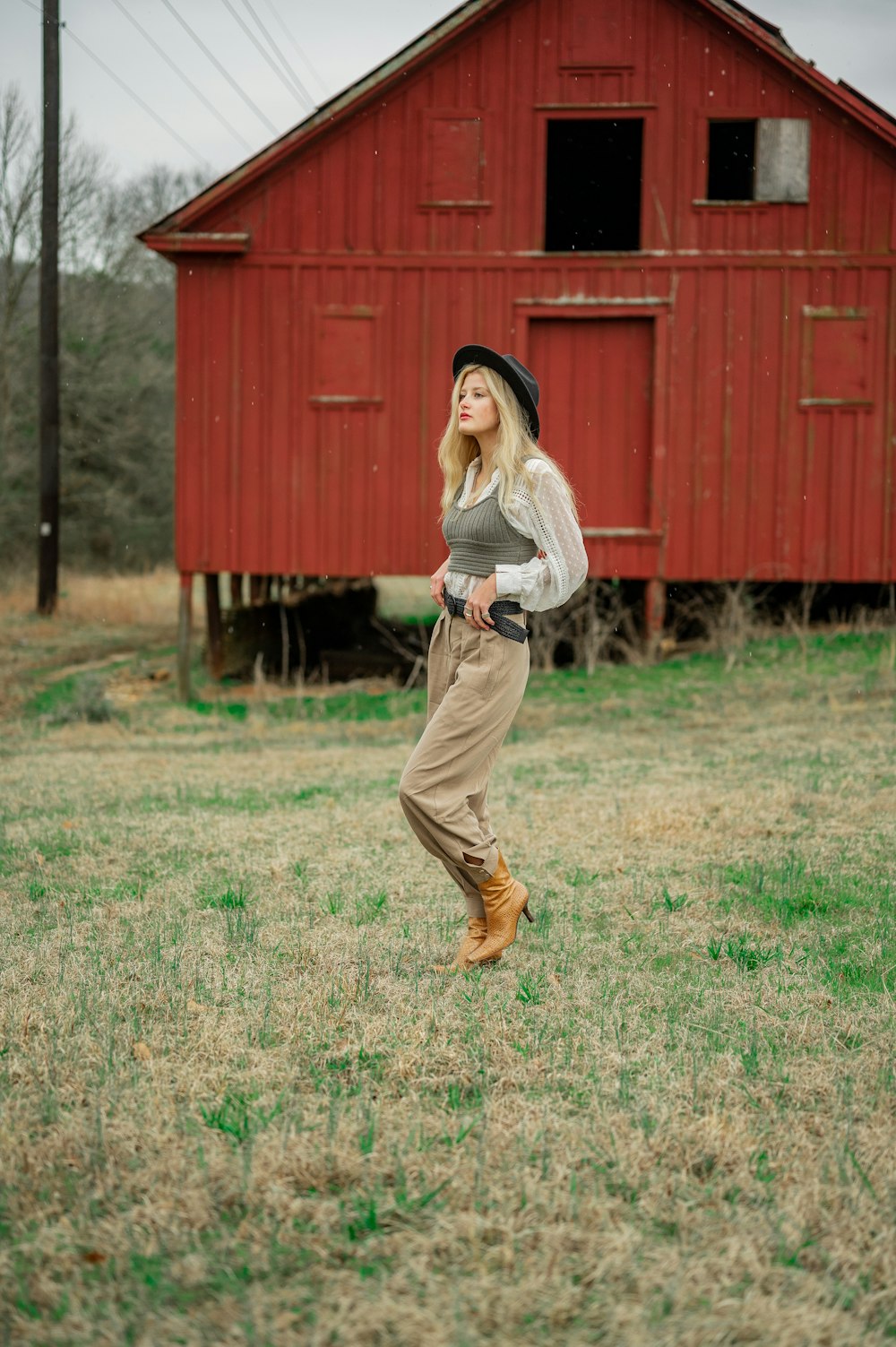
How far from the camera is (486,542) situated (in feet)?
14.2

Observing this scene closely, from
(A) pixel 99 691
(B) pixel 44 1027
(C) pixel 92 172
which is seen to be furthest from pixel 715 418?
(C) pixel 92 172

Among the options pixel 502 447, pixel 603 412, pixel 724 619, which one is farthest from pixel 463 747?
pixel 724 619

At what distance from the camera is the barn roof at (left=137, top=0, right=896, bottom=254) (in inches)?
501

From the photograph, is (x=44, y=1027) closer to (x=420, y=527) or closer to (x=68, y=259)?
(x=420, y=527)

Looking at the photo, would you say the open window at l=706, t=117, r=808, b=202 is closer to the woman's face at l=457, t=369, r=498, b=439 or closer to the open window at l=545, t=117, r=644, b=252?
the open window at l=545, t=117, r=644, b=252

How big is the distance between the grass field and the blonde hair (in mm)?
1637

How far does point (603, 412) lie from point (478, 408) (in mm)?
9483

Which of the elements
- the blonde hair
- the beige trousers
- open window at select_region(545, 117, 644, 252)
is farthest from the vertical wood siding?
the beige trousers

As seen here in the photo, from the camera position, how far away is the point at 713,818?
699 cm

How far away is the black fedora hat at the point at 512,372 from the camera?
432 centimetres

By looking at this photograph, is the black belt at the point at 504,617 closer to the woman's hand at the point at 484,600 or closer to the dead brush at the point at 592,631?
the woman's hand at the point at 484,600

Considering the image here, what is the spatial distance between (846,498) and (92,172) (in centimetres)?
1956

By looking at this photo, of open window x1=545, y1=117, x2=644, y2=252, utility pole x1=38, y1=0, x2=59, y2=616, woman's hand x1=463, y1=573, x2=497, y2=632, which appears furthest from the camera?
utility pole x1=38, y1=0, x2=59, y2=616

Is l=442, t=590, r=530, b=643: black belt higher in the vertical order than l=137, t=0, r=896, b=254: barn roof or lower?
lower
